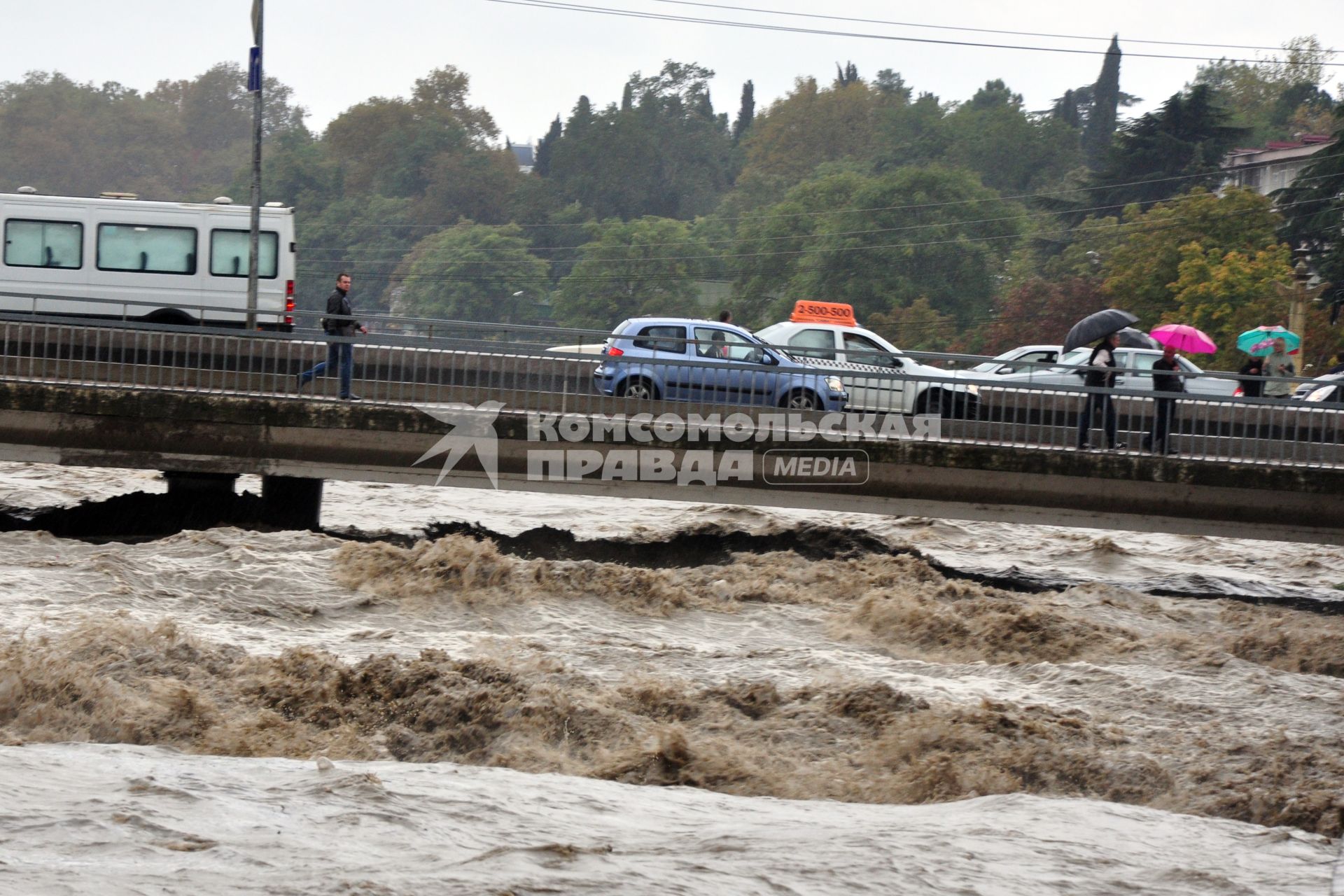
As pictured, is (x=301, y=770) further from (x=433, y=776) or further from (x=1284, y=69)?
(x=1284, y=69)

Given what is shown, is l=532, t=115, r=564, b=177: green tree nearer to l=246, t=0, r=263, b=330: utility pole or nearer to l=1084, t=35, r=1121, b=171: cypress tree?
l=1084, t=35, r=1121, b=171: cypress tree

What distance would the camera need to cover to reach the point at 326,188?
112 metres

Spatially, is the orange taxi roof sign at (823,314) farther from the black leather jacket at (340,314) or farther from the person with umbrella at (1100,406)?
the black leather jacket at (340,314)

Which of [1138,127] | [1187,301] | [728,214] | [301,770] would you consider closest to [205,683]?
[301,770]

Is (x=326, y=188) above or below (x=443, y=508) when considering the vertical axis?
above

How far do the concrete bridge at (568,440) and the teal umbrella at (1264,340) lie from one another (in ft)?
16.6

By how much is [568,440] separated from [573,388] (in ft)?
1.99

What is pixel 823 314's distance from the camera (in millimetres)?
24594

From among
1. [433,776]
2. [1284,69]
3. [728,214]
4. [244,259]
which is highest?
[1284,69]

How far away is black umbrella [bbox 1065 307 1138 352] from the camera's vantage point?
1825 cm

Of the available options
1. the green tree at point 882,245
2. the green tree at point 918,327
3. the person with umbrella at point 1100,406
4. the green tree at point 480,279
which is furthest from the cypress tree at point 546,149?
the person with umbrella at point 1100,406

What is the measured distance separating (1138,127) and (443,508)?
5591 cm
